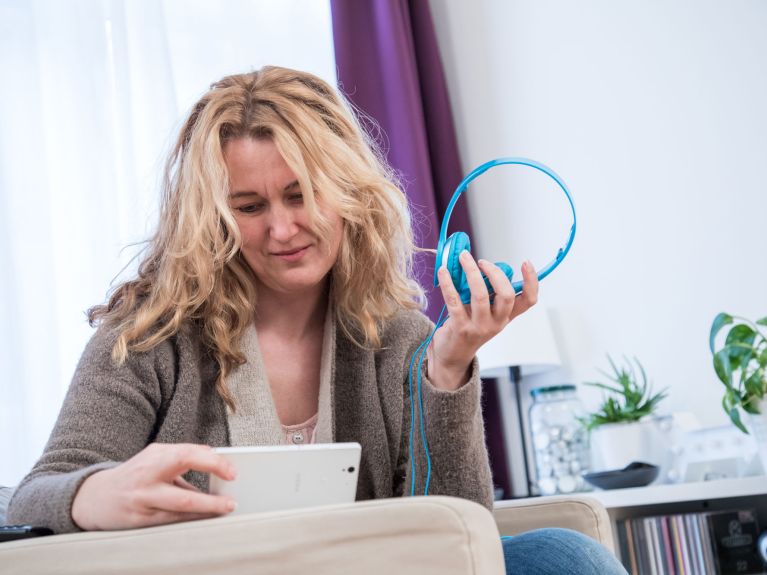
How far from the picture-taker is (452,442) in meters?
1.02

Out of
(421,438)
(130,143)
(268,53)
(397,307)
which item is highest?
(268,53)

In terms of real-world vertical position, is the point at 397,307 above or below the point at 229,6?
below

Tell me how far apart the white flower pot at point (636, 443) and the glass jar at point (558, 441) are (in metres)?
0.08

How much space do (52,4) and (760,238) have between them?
188 centimetres

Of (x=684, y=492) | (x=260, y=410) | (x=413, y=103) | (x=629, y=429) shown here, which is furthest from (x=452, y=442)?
(x=413, y=103)

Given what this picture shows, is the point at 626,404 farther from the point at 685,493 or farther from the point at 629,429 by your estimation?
the point at 685,493

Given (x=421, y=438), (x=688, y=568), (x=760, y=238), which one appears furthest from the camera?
(x=760, y=238)

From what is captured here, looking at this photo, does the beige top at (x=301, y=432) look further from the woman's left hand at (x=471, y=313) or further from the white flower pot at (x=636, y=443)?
the white flower pot at (x=636, y=443)

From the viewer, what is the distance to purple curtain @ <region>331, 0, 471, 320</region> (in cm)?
267

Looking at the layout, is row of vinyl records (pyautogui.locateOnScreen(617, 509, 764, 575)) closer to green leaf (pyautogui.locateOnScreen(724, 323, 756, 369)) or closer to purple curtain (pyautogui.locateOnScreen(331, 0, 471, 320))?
green leaf (pyautogui.locateOnScreen(724, 323, 756, 369))

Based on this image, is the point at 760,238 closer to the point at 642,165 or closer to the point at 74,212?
the point at 642,165

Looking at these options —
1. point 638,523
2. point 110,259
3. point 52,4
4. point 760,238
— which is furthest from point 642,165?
point 52,4

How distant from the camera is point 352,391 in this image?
1235mm

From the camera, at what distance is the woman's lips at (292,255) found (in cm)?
116
